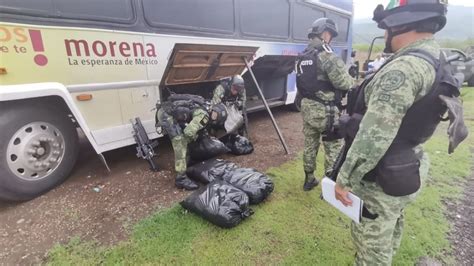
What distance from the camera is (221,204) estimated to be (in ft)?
7.47

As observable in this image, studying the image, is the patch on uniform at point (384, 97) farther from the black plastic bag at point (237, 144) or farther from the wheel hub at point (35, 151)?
the wheel hub at point (35, 151)

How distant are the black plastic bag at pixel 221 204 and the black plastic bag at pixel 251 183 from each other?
166 millimetres

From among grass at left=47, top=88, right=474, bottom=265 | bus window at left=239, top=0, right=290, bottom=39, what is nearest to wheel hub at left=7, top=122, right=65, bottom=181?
grass at left=47, top=88, right=474, bottom=265

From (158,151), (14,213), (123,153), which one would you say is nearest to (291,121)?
(158,151)

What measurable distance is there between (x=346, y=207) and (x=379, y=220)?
21cm

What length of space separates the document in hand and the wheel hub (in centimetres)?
268

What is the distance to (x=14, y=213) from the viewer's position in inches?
97.3

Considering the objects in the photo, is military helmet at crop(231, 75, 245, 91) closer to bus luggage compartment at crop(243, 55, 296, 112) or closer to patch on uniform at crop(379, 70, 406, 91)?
bus luggage compartment at crop(243, 55, 296, 112)

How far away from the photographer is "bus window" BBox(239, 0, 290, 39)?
4.48 m

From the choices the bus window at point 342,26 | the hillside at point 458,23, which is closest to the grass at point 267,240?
the bus window at point 342,26

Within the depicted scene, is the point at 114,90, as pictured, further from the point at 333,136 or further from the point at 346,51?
the point at 346,51

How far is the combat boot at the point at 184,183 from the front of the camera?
2.93 m

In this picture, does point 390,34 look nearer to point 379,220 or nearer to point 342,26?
point 379,220

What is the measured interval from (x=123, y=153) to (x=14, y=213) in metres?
1.56
